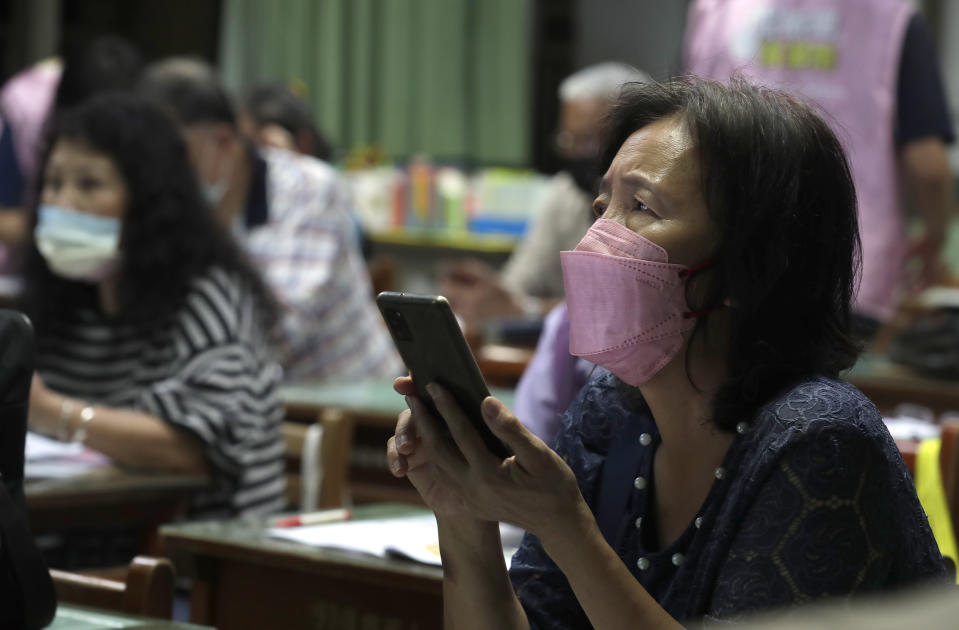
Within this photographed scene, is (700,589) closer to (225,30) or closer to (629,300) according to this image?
(629,300)

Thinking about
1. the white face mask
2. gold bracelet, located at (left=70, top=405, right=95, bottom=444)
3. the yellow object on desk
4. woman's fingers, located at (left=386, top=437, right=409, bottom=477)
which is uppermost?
woman's fingers, located at (left=386, top=437, right=409, bottom=477)

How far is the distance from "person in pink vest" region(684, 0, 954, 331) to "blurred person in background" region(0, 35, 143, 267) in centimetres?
245

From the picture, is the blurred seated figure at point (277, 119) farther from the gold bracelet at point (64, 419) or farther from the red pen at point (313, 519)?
the red pen at point (313, 519)

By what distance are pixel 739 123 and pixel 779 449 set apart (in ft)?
1.14

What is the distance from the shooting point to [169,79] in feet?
15.1

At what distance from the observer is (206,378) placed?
293 centimetres

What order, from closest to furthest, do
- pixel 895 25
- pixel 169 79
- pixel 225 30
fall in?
1. pixel 895 25
2. pixel 169 79
3. pixel 225 30

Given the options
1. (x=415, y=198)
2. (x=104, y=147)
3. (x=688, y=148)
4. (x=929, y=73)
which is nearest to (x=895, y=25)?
(x=929, y=73)

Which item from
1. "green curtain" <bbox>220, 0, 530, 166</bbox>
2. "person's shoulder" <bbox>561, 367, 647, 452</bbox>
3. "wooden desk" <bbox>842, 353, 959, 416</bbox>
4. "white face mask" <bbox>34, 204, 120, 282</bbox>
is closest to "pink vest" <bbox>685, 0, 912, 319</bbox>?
"wooden desk" <bbox>842, 353, 959, 416</bbox>

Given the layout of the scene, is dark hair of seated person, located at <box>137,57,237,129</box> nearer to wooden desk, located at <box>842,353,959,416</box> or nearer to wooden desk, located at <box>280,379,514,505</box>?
wooden desk, located at <box>280,379,514,505</box>

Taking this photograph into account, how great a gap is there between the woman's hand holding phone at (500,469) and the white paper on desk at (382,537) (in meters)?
0.59

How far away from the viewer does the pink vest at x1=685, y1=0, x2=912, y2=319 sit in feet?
12.2

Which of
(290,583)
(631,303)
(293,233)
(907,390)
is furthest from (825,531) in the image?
(293,233)

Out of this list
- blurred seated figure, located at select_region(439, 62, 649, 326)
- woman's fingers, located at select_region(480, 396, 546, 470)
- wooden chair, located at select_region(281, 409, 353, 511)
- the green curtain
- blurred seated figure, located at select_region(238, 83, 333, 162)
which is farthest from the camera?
the green curtain
